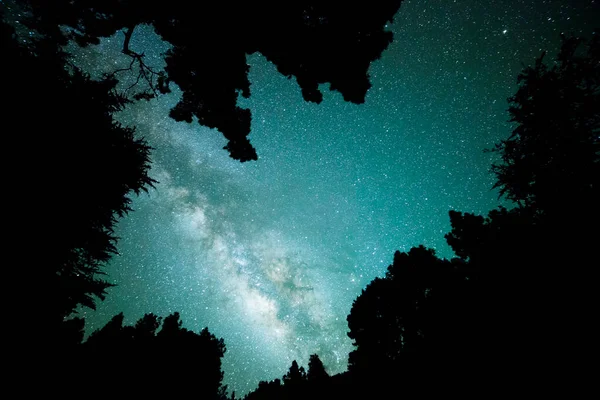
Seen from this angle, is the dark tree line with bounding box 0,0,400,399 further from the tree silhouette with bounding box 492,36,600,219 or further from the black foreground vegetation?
the tree silhouette with bounding box 492,36,600,219

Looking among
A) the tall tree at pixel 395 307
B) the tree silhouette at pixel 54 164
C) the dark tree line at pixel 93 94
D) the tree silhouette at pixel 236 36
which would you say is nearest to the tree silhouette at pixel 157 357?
the dark tree line at pixel 93 94

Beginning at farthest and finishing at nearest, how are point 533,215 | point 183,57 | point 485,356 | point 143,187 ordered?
point 533,215
point 143,187
point 183,57
point 485,356

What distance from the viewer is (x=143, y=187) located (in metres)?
8.86

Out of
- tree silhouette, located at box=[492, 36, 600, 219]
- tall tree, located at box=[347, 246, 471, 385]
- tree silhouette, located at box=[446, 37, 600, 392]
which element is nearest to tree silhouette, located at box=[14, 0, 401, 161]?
tree silhouette, located at box=[446, 37, 600, 392]

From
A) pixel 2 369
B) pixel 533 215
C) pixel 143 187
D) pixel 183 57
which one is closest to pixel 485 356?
pixel 533 215

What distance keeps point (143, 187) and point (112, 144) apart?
6.51ft

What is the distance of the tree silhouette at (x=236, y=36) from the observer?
5113 millimetres

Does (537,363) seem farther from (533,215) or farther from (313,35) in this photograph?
(313,35)

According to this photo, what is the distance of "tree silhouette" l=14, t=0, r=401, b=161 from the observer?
5113 millimetres

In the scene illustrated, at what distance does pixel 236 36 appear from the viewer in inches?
213

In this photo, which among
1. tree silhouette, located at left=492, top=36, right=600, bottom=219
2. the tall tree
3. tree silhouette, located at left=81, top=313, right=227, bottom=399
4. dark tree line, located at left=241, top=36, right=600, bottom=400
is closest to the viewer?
dark tree line, located at left=241, top=36, right=600, bottom=400

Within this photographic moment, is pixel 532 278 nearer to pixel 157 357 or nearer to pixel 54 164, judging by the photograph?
pixel 54 164

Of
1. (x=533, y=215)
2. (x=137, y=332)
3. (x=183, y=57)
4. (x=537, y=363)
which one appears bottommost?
(x=537, y=363)

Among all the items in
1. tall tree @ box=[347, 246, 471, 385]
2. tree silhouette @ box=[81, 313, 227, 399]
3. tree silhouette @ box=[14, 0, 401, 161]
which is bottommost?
tree silhouette @ box=[81, 313, 227, 399]
